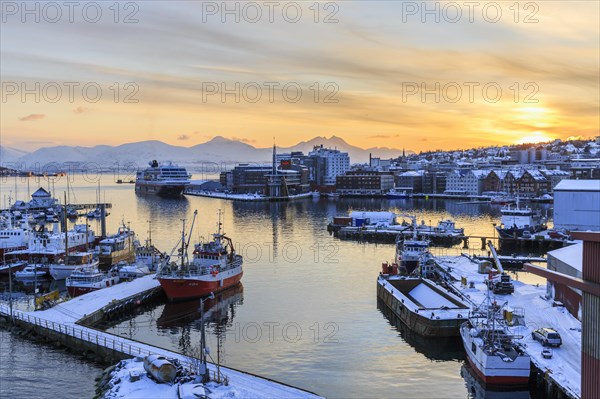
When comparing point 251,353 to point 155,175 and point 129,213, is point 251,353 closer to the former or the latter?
point 129,213

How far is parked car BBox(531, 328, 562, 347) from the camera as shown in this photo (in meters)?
13.7

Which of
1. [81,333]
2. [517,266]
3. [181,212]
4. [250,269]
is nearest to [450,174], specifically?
[181,212]

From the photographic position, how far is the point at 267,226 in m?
48.2

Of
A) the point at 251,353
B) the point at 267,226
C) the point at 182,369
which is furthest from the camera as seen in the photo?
the point at 267,226

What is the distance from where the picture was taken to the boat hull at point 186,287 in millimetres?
21422

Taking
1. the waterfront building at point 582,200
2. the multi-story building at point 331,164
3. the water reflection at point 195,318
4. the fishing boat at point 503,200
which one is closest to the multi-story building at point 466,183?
the fishing boat at point 503,200

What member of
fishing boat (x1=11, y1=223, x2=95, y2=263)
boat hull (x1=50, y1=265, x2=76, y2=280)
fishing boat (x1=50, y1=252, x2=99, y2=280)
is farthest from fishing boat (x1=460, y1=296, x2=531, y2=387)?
fishing boat (x1=11, y1=223, x2=95, y2=263)

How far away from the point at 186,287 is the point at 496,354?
12.1 meters

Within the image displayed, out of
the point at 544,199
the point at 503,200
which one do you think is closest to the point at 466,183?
the point at 544,199

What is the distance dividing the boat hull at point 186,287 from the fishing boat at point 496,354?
10.6 meters

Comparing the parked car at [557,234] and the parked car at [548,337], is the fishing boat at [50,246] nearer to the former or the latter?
the parked car at [548,337]

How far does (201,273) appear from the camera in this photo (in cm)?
2242

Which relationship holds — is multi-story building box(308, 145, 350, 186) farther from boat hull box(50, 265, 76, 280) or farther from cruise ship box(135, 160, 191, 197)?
boat hull box(50, 265, 76, 280)

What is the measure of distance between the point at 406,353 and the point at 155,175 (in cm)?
8888
